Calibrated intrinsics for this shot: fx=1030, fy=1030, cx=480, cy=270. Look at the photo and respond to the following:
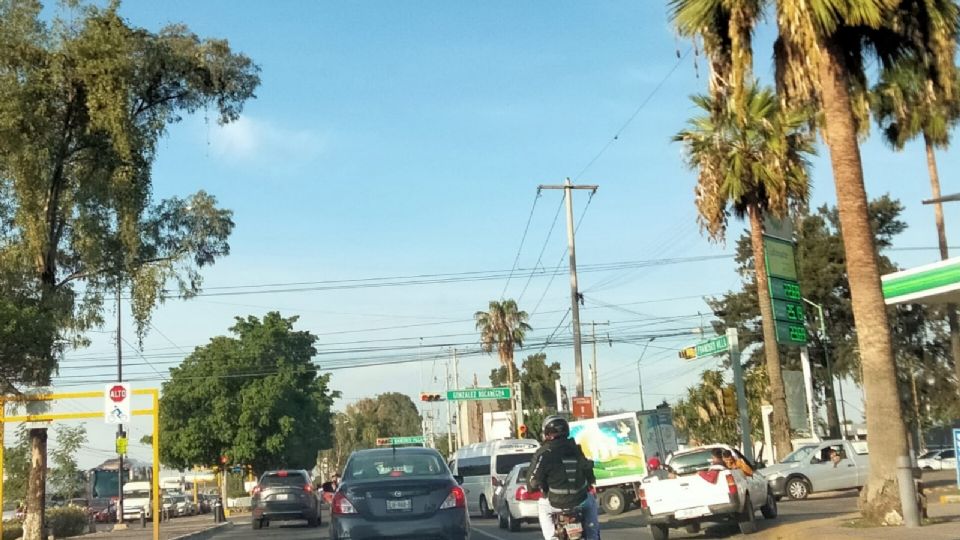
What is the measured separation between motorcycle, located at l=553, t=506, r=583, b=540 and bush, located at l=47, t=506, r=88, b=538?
27491 mm

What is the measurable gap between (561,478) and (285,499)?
23381 millimetres

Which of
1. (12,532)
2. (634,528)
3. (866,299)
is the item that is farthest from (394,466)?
(12,532)

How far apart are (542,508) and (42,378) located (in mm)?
17200

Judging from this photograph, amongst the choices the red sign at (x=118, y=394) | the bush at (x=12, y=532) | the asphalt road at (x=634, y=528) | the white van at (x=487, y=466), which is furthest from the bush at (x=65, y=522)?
the white van at (x=487, y=466)

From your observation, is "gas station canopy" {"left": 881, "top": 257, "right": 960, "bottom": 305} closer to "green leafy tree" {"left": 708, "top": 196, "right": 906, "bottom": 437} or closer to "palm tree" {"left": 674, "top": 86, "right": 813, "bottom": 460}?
"palm tree" {"left": 674, "top": 86, "right": 813, "bottom": 460}

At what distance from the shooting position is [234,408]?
64.2 metres

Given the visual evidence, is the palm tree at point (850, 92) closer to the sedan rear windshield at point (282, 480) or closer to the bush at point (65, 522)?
the sedan rear windshield at point (282, 480)

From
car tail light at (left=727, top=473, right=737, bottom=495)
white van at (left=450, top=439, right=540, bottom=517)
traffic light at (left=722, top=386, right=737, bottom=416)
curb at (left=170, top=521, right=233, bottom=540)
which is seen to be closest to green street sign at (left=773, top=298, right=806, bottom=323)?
traffic light at (left=722, top=386, right=737, bottom=416)

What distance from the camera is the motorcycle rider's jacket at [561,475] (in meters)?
10.6

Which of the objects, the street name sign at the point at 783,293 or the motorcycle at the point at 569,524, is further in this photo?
the street name sign at the point at 783,293

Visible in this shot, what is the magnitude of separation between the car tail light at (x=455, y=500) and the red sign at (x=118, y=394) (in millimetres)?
12096

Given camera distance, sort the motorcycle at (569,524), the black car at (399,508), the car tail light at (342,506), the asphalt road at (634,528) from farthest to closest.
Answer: the asphalt road at (634,528), the car tail light at (342,506), the black car at (399,508), the motorcycle at (569,524)

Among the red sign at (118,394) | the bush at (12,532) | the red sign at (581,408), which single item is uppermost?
the red sign at (118,394)

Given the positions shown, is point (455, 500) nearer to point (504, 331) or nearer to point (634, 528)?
point (634, 528)
